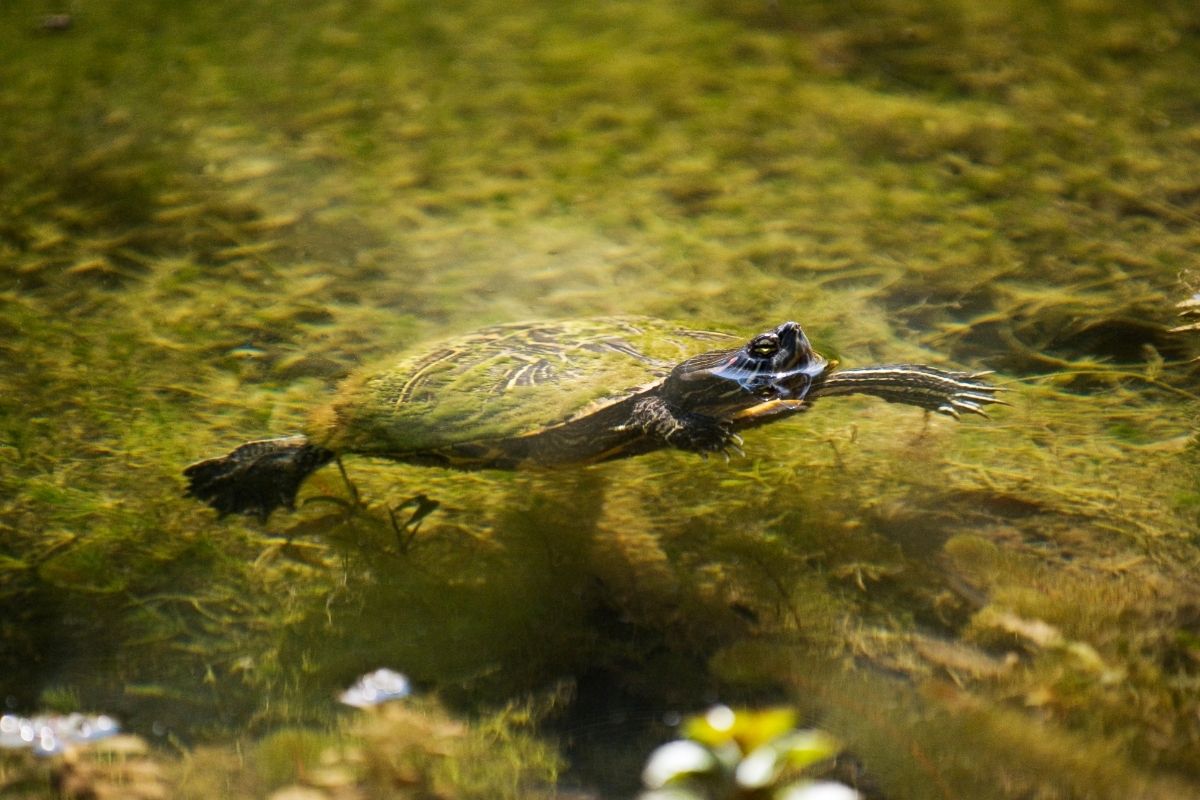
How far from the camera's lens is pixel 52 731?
2.10m

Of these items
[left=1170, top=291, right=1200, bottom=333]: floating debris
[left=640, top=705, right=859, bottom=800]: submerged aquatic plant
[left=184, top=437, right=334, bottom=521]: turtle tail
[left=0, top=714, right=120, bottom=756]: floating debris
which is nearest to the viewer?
[left=640, top=705, right=859, bottom=800]: submerged aquatic plant

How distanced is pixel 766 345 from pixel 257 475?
1316mm

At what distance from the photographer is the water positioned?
2.07 m

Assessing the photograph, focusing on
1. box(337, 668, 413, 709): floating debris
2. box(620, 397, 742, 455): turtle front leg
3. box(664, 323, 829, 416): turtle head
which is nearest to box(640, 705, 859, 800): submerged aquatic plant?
box(337, 668, 413, 709): floating debris

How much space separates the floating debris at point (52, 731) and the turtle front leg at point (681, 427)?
1357 mm

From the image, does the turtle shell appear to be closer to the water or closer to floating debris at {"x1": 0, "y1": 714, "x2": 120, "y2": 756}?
the water

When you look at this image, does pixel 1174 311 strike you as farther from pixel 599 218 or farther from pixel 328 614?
pixel 328 614

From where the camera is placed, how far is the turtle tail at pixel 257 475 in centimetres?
260

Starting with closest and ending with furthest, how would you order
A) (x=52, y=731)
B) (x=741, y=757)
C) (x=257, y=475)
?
(x=741, y=757), (x=52, y=731), (x=257, y=475)

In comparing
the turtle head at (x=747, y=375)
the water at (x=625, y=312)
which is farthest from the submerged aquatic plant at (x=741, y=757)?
the turtle head at (x=747, y=375)

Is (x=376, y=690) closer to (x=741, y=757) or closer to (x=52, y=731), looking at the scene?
(x=52, y=731)

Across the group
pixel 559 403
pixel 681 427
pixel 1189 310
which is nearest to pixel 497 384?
pixel 559 403

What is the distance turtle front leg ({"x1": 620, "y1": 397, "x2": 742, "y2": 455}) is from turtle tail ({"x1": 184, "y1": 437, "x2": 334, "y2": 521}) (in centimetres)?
81

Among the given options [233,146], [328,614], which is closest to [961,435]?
[328,614]
